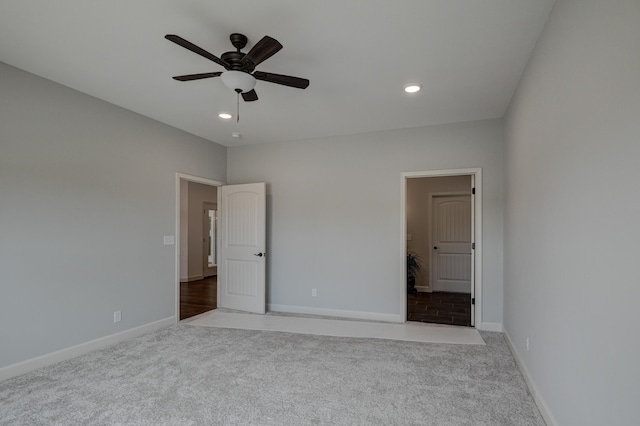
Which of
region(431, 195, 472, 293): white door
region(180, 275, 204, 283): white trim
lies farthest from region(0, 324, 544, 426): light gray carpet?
region(180, 275, 204, 283): white trim

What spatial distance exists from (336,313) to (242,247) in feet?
5.91

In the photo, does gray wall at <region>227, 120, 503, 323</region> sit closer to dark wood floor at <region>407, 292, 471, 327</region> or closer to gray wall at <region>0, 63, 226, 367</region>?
dark wood floor at <region>407, 292, 471, 327</region>

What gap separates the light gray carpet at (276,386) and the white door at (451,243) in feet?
10.5

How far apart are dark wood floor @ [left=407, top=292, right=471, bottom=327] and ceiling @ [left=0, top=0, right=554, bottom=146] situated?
2.86 meters

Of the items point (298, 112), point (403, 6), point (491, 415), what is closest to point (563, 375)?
point (491, 415)

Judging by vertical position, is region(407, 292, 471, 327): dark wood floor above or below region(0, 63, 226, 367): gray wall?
below

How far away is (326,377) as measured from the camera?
293cm

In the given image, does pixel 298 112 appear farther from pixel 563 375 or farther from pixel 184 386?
pixel 563 375

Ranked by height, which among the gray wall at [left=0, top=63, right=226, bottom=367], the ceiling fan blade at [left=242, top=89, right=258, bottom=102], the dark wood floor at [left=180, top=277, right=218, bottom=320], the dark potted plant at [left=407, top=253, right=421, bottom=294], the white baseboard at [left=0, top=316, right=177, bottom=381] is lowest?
the dark wood floor at [left=180, top=277, right=218, bottom=320]

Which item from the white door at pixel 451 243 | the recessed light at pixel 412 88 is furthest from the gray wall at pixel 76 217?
the white door at pixel 451 243

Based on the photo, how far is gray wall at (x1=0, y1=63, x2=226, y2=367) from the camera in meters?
2.95

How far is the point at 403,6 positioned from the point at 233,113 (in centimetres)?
256

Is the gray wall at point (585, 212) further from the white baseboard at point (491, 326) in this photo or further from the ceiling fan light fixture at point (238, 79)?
the ceiling fan light fixture at point (238, 79)

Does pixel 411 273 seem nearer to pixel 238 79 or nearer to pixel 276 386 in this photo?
pixel 276 386
